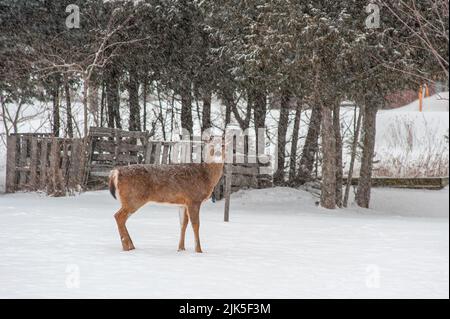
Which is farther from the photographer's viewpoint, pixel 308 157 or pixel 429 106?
pixel 429 106

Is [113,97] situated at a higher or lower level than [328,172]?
higher

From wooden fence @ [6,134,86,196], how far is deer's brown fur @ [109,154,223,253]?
9.03 meters

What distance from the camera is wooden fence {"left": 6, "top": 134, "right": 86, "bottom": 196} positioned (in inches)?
721

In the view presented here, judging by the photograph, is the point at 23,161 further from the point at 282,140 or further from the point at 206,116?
the point at 282,140

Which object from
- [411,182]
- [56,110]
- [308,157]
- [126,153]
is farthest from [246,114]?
[56,110]

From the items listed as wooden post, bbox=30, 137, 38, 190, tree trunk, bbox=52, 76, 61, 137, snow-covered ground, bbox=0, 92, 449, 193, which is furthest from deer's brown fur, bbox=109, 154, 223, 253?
tree trunk, bbox=52, 76, 61, 137

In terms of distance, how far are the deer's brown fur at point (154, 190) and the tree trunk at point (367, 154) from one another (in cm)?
981

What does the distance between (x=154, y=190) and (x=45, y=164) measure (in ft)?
33.2

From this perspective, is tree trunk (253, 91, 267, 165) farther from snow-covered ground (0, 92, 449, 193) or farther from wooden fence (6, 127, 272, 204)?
wooden fence (6, 127, 272, 204)

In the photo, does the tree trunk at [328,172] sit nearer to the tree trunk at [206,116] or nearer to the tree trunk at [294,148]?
the tree trunk at [294,148]

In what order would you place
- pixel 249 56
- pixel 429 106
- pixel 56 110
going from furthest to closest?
1. pixel 429 106
2. pixel 56 110
3. pixel 249 56

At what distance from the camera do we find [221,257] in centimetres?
912

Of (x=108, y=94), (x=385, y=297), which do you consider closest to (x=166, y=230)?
(x=385, y=297)
